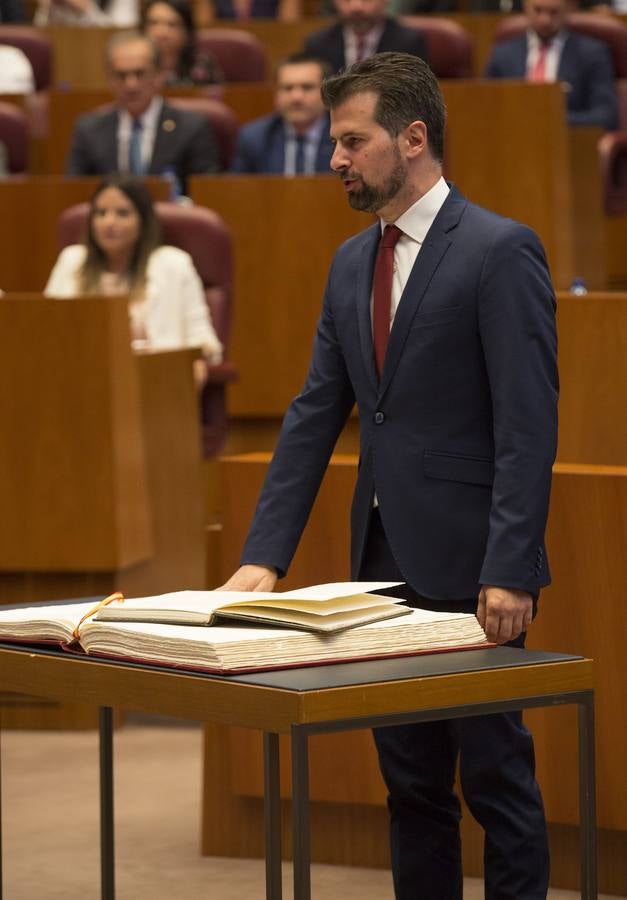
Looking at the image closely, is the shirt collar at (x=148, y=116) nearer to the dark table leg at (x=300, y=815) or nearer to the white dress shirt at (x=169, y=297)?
the white dress shirt at (x=169, y=297)

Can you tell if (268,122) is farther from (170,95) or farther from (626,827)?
(626,827)

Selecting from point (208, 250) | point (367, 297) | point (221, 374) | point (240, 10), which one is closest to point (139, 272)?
point (208, 250)

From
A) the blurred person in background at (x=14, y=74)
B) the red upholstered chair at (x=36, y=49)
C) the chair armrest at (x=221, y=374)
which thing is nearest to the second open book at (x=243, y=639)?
the chair armrest at (x=221, y=374)

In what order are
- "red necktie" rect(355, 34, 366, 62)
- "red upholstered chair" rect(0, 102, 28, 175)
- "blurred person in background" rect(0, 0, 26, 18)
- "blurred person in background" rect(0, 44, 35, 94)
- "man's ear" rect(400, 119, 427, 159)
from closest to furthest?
"man's ear" rect(400, 119, 427, 159) < "red upholstered chair" rect(0, 102, 28, 175) < "red necktie" rect(355, 34, 366, 62) < "blurred person in background" rect(0, 44, 35, 94) < "blurred person in background" rect(0, 0, 26, 18)

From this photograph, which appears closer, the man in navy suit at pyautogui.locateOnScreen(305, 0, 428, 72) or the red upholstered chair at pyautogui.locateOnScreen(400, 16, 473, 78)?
the man in navy suit at pyautogui.locateOnScreen(305, 0, 428, 72)

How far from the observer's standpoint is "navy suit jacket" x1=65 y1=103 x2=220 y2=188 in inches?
202

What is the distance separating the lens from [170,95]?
5680 millimetres

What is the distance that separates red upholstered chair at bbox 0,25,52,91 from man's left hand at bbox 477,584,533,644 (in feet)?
16.7

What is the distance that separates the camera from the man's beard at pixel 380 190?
1897mm

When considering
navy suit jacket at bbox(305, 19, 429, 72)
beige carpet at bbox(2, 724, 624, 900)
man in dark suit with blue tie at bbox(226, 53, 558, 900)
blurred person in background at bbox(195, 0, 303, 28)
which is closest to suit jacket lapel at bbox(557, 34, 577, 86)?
navy suit jacket at bbox(305, 19, 429, 72)

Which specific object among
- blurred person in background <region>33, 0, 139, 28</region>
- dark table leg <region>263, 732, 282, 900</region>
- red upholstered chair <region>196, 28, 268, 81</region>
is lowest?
dark table leg <region>263, 732, 282, 900</region>

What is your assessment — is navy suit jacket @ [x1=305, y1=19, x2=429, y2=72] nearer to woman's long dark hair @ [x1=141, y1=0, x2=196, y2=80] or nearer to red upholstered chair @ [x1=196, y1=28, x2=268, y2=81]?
woman's long dark hair @ [x1=141, y1=0, x2=196, y2=80]

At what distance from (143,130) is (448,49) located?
1.11 meters

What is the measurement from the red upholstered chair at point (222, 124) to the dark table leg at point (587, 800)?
3.76 meters
